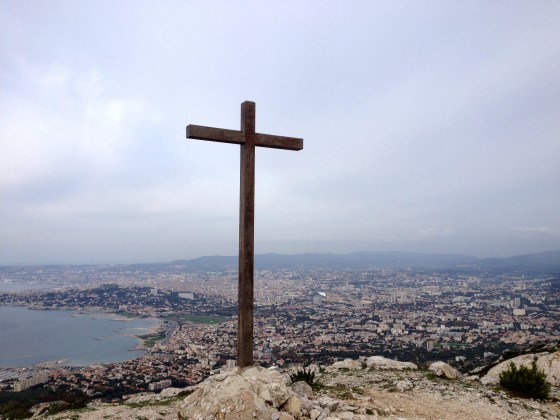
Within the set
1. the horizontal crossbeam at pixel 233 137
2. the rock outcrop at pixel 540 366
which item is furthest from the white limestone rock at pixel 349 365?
the horizontal crossbeam at pixel 233 137

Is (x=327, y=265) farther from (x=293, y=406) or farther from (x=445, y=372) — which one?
(x=293, y=406)

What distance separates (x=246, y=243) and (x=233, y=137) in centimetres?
153

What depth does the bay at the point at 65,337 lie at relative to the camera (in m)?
27.4

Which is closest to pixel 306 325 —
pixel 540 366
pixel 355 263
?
pixel 540 366

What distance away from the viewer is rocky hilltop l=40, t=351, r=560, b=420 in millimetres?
4610

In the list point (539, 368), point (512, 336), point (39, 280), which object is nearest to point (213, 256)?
point (39, 280)

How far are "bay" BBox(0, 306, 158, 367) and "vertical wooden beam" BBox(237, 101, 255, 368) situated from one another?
2280cm

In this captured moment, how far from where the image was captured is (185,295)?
56375mm

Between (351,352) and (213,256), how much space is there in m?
111

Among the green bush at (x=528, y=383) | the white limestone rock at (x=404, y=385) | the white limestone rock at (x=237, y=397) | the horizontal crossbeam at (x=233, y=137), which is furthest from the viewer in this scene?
the white limestone rock at (x=404, y=385)

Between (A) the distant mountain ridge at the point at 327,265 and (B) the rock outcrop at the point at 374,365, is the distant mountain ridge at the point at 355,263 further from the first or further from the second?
(B) the rock outcrop at the point at 374,365

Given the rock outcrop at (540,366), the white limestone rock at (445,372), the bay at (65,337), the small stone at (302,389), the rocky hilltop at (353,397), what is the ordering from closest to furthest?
the rocky hilltop at (353,397), the small stone at (302,389), the rock outcrop at (540,366), the white limestone rock at (445,372), the bay at (65,337)

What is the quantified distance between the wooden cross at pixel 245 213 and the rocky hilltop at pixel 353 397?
48cm

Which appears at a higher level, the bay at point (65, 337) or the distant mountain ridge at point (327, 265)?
the distant mountain ridge at point (327, 265)
